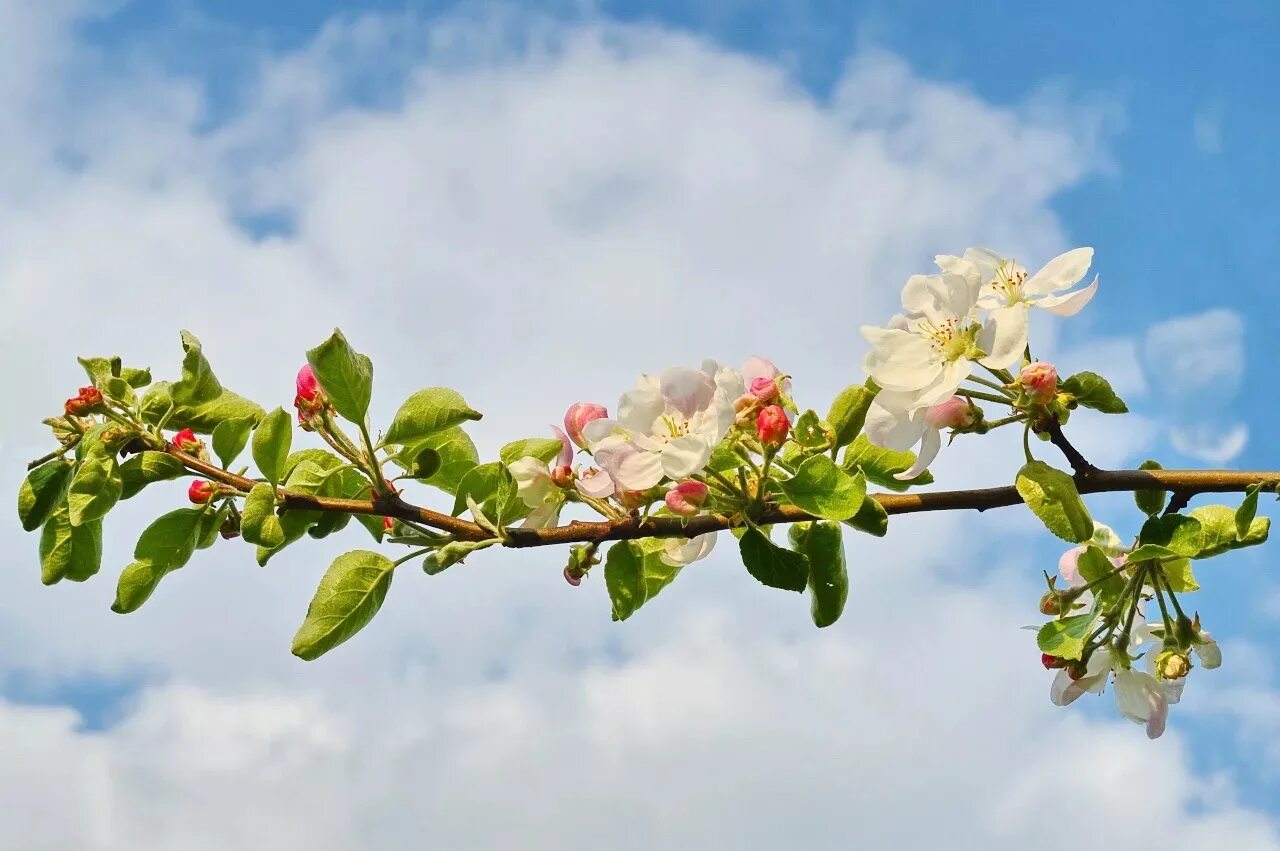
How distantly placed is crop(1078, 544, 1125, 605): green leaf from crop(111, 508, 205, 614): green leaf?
151cm

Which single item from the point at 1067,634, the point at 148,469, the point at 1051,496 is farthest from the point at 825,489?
the point at 148,469

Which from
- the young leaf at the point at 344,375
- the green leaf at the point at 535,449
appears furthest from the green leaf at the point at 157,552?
the green leaf at the point at 535,449

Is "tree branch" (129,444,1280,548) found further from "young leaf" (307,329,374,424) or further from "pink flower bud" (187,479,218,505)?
"young leaf" (307,329,374,424)

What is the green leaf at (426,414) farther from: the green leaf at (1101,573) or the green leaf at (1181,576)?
the green leaf at (1181,576)

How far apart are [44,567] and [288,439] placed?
57cm

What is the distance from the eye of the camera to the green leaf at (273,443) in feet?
6.48

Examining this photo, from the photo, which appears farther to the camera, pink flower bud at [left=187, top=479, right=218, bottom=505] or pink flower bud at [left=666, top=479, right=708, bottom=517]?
pink flower bud at [left=187, top=479, right=218, bottom=505]

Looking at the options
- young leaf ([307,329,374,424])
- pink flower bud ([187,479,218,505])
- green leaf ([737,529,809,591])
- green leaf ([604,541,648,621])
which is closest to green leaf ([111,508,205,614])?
pink flower bud ([187,479,218,505])

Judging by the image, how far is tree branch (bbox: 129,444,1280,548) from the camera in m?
1.89

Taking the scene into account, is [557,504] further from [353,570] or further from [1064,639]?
[1064,639]

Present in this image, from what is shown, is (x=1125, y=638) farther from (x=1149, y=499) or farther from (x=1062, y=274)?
(x=1062, y=274)

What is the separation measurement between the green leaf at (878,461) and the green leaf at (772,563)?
190 mm

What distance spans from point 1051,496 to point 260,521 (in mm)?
1226

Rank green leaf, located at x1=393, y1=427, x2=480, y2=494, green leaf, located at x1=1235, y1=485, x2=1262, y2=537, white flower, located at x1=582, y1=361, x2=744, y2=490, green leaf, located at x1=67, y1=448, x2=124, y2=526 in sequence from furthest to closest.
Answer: green leaf, located at x1=393, y1=427, x2=480, y2=494 < green leaf, located at x1=67, y1=448, x2=124, y2=526 < white flower, located at x1=582, y1=361, x2=744, y2=490 < green leaf, located at x1=1235, y1=485, x2=1262, y2=537
